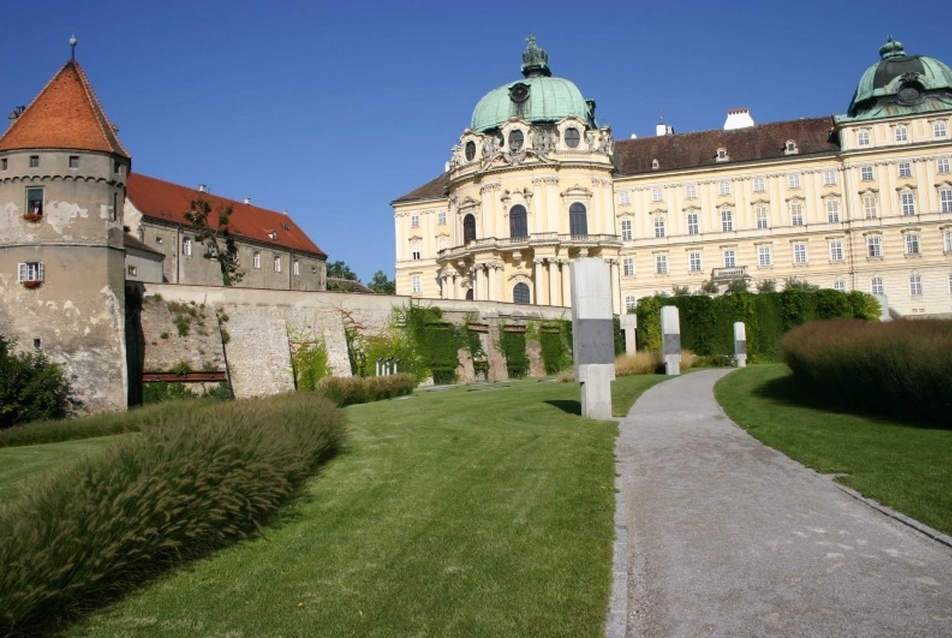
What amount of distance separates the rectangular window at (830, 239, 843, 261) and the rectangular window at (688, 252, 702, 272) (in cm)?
1013

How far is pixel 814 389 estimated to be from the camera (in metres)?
21.8

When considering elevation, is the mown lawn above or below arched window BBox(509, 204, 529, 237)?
below

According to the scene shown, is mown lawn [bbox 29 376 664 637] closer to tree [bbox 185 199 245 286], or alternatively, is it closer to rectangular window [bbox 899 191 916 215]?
tree [bbox 185 199 245 286]

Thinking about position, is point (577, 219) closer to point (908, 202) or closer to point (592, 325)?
point (908, 202)

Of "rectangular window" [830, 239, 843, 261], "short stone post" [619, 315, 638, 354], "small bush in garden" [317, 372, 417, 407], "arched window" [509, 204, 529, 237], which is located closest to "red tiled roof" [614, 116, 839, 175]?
"rectangular window" [830, 239, 843, 261]

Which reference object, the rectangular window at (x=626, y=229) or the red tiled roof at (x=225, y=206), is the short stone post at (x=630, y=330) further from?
the red tiled roof at (x=225, y=206)

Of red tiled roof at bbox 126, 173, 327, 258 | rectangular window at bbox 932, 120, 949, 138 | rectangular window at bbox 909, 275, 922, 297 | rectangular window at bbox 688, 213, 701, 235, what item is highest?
rectangular window at bbox 932, 120, 949, 138

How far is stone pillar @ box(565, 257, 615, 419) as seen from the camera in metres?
18.5

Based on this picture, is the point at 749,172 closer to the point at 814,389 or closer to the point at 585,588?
the point at 814,389

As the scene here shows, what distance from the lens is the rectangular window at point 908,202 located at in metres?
61.3

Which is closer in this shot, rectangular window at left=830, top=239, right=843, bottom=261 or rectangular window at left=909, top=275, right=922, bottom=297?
rectangular window at left=909, top=275, right=922, bottom=297

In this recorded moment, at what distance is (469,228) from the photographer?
66312 mm

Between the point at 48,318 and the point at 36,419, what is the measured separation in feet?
15.1

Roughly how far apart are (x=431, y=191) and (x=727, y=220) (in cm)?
2638
